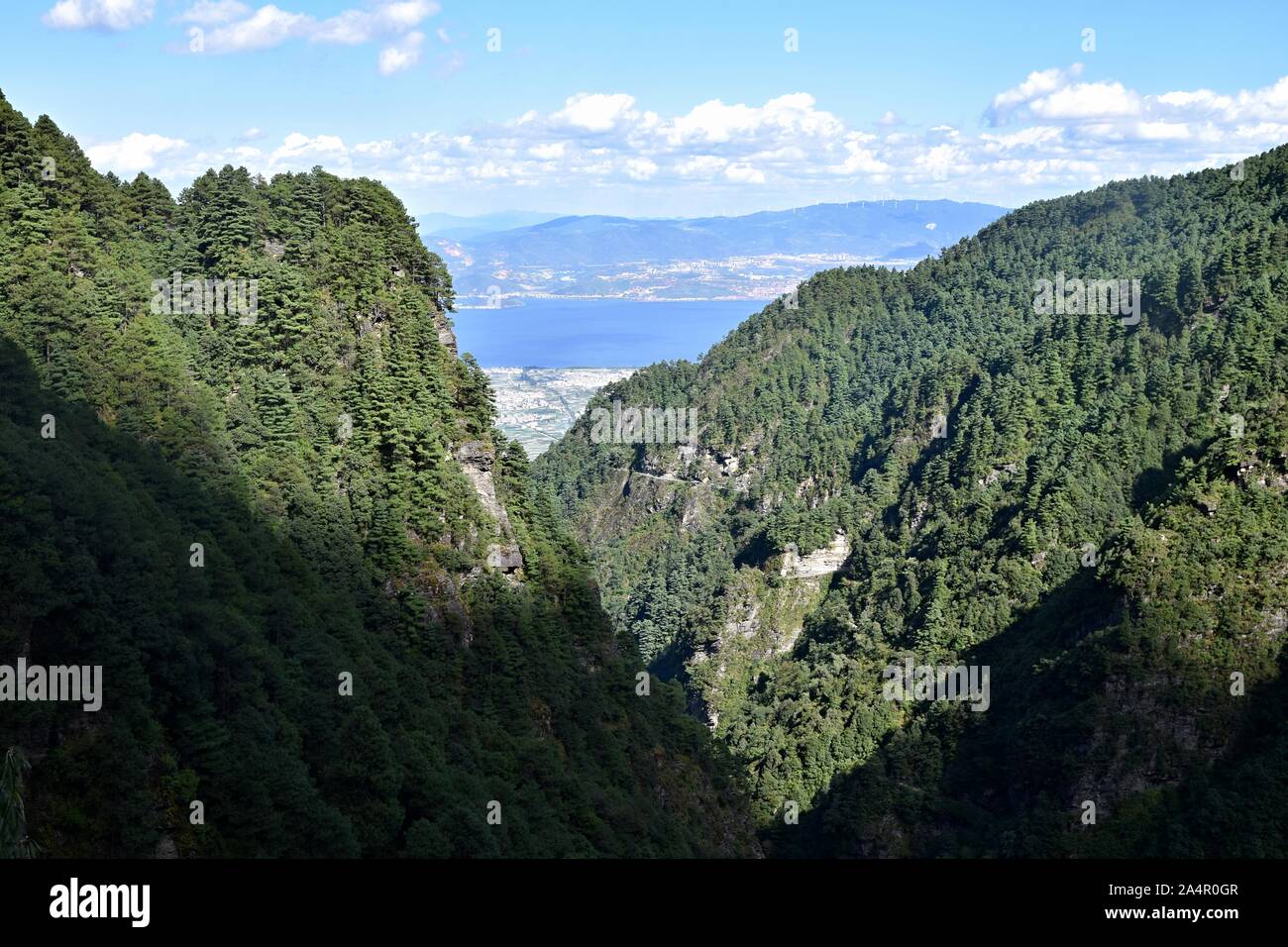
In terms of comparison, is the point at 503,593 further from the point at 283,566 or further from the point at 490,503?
the point at 283,566

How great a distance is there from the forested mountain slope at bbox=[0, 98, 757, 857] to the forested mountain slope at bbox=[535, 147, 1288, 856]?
A: 1026 inches

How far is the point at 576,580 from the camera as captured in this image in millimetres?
65125

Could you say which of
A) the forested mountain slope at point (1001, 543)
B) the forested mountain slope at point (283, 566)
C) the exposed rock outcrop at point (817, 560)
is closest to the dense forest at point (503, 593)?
the forested mountain slope at point (283, 566)

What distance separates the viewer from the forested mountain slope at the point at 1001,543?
76000 mm

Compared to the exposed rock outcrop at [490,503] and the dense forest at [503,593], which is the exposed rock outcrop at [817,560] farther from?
the exposed rock outcrop at [490,503]

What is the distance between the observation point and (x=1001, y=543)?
115m

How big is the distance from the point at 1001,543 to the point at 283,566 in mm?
85944

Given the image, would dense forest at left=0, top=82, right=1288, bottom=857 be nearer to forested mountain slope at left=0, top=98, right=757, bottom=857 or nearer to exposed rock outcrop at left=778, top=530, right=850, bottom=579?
forested mountain slope at left=0, top=98, right=757, bottom=857

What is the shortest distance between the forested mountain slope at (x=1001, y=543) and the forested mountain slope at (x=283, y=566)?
85.5ft

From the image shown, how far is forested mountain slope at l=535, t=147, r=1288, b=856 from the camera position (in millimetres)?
76000

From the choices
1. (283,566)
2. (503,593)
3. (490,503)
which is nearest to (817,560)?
(490,503)

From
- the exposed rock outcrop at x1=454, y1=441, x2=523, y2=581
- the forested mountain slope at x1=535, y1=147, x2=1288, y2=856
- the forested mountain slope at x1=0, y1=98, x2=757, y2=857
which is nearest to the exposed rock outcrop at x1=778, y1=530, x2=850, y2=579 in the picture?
the forested mountain slope at x1=535, y1=147, x2=1288, y2=856
